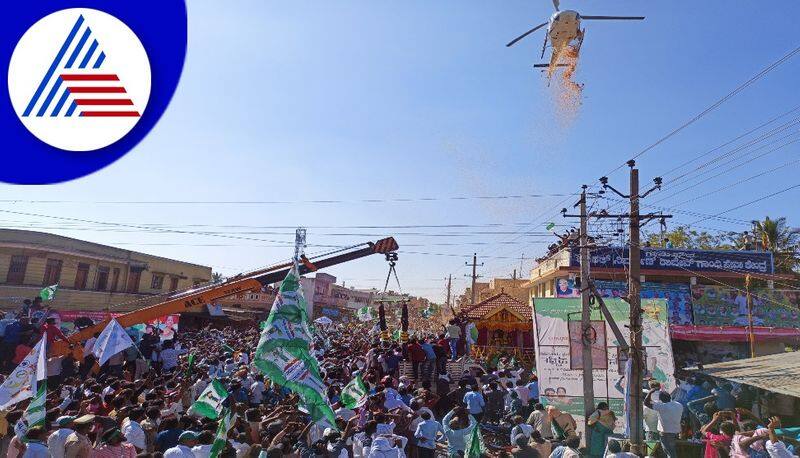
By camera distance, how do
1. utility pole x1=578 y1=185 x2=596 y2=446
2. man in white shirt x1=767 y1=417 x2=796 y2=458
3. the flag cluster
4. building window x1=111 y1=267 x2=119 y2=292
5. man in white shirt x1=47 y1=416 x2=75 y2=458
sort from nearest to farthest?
man in white shirt x1=47 y1=416 x2=75 y2=458, the flag cluster, man in white shirt x1=767 y1=417 x2=796 y2=458, utility pole x1=578 y1=185 x2=596 y2=446, building window x1=111 y1=267 x2=119 y2=292

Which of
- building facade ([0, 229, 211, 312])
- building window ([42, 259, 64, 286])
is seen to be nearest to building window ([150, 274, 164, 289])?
building facade ([0, 229, 211, 312])

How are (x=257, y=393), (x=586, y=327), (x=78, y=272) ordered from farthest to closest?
(x=78, y=272), (x=586, y=327), (x=257, y=393)

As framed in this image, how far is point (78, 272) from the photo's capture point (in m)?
31.9

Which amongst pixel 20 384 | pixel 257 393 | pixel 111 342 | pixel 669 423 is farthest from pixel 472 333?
pixel 20 384

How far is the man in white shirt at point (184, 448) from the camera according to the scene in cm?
625

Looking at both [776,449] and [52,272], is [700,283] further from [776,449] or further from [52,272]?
[52,272]

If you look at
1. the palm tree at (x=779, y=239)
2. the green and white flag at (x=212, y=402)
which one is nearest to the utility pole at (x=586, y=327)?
the green and white flag at (x=212, y=402)

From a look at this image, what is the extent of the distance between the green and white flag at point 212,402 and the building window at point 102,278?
29546 mm

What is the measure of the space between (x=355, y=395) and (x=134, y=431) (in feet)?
12.9

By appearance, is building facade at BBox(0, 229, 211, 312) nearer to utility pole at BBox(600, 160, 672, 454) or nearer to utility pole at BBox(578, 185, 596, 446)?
utility pole at BBox(578, 185, 596, 446)

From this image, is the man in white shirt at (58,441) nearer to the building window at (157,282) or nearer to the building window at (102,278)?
the building window at (102,278)

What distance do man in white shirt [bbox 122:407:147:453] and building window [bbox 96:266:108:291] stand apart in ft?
98.9

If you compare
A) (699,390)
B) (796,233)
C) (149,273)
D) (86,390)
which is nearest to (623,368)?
(699,390)

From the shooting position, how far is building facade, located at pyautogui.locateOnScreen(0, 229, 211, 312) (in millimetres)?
28344
